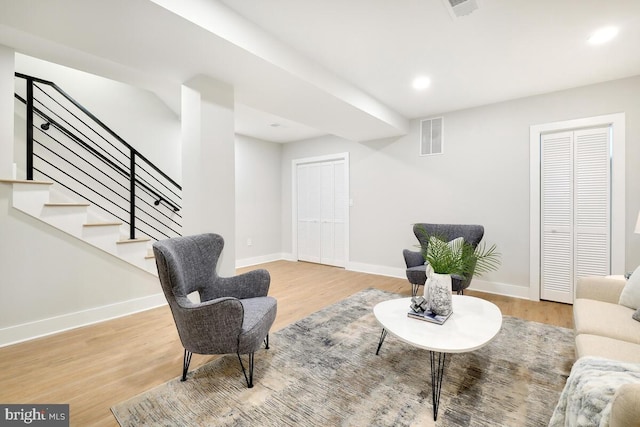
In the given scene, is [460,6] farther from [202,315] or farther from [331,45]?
[202,315]

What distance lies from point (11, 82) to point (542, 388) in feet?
15.7

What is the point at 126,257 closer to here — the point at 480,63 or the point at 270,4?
the point at 270,4

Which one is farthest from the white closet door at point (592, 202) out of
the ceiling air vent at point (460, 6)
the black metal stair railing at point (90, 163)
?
the black metal stair railing at point (90, 163)

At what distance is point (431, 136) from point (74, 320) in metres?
4.90

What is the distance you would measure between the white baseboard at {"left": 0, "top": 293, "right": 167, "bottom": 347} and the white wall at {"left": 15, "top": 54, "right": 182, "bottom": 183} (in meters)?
1.72

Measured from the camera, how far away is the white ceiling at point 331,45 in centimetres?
189

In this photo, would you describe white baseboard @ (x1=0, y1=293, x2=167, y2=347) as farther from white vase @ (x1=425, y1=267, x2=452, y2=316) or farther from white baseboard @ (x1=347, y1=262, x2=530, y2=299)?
white baseboard @ (x1=347, y1=262, x2=530, y2=299)

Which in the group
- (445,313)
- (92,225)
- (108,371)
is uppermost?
(92,225)

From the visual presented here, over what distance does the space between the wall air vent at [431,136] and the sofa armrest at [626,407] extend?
3860 millimetres

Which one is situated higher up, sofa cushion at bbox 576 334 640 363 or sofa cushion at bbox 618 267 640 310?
sofa cushion at bbox 618 267 640 310

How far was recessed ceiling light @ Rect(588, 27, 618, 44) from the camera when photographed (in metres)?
2.26

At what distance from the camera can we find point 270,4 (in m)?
2.00

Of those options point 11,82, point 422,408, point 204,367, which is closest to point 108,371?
point 204,367

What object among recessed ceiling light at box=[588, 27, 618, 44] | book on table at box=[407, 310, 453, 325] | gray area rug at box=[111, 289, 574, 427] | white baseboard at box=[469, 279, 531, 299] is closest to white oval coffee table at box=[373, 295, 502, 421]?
book on table at box=[407, 310, 453, 325]
